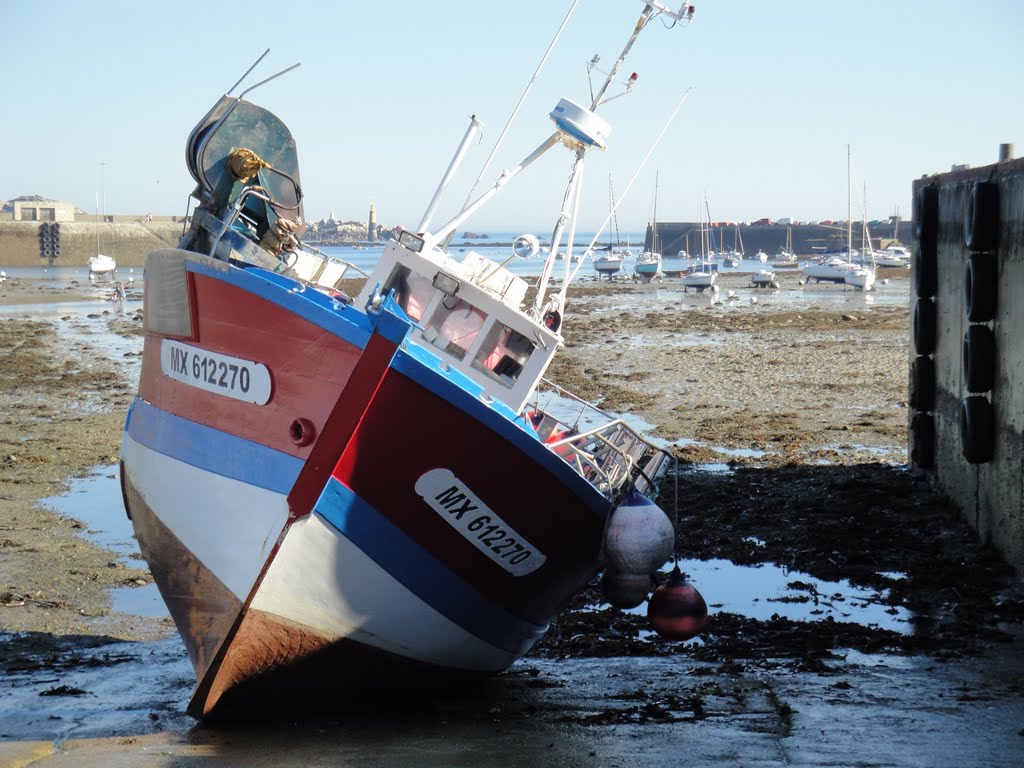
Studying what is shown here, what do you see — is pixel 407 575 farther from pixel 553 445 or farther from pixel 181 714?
pixel 181 714

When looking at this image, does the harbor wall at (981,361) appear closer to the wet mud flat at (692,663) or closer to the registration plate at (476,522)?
the wet mud flat at (692,663)

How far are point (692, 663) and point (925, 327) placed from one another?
258 inches

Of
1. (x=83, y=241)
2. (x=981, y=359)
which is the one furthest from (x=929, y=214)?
(x=83, y=241)

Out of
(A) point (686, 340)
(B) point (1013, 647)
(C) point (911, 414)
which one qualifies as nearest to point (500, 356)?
(B) point (1013, 647)

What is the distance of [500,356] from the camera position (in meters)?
8.09

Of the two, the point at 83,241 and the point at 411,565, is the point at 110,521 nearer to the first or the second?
the point at 411,565

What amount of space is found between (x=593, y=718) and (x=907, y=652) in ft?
7.88

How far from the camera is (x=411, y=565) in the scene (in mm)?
6660

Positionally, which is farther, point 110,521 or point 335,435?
point 110,521

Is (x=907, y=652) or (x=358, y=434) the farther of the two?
(x=907, y=652)

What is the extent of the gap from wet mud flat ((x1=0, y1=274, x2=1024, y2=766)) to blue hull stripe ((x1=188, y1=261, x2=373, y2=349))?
2219 mm

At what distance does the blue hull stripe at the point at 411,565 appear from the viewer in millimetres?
6434

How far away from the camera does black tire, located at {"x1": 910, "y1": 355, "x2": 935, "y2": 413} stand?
12.7 m

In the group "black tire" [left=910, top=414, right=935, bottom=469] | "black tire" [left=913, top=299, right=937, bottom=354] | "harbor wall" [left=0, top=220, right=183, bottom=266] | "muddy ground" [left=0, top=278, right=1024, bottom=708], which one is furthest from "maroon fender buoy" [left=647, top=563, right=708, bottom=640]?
"harbor wall" [left=0, top=220, right=183, bottom=266]
